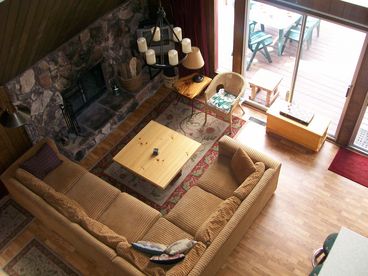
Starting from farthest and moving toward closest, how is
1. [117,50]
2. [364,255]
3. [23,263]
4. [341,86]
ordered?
[117,50] → [341,86] → [23,263] → [364,255]

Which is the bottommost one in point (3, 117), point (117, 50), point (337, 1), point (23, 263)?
point (23, 263)

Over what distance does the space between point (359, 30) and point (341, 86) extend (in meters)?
1.56

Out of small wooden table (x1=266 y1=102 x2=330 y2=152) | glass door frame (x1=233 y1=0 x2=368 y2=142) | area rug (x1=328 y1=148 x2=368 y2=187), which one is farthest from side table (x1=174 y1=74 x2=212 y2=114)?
area rug (x1=328 y1=148 x2=368 y2=187)

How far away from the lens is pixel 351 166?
6.86m

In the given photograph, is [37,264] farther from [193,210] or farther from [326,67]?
[326,67]

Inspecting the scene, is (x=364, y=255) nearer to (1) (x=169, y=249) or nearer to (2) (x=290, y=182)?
(1) (x=169, y=249)

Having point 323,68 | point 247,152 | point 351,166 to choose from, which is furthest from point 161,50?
point 351,166

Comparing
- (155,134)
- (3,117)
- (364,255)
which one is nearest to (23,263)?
(3,117)

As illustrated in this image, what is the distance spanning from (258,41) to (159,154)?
2.54m

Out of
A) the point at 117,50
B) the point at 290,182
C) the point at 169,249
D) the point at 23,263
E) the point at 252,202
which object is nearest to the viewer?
the point at 169,249

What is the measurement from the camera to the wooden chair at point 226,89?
7355 millimetres

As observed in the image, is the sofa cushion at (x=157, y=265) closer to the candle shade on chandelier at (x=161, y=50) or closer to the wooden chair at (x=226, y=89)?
the candle shade on chandelier at (x=161, y=50)

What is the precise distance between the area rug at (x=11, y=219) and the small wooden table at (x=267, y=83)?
4234mm

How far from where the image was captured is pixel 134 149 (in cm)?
680
